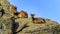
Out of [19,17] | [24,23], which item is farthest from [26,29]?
[19,17]

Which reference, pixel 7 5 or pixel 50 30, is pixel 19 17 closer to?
pixel 7 5

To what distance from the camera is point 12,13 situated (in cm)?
4122

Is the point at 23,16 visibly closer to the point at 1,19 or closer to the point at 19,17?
the point at 19,17

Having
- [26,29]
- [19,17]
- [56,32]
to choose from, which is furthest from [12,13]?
[56,32]

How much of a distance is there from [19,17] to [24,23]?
2605 mm

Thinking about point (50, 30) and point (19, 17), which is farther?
point (19, 17)

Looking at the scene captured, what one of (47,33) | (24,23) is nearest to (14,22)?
(24,23)

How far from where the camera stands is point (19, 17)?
136ft

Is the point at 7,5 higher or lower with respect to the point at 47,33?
higher

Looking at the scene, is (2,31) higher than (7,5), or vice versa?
(7,5)

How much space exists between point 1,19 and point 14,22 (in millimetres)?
1466

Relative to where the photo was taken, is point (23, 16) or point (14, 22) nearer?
point (14, 22)

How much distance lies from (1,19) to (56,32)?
6221 mm

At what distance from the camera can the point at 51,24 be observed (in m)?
Answer: 37.6
